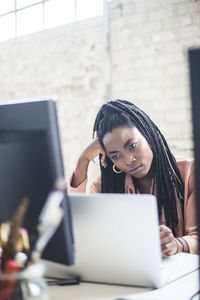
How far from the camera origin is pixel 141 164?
138cm

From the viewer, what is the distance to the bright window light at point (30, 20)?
355 centimetres

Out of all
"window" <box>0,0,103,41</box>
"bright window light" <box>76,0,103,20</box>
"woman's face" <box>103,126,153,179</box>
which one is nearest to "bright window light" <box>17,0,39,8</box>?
"window" <box>0,0,103,41</box>

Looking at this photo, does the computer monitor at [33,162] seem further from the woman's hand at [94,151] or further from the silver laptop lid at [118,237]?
the woman's hand at [94,151]

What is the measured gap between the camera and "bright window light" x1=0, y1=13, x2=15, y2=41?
3743 mm

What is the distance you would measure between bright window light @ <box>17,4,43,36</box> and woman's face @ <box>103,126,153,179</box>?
2456mm

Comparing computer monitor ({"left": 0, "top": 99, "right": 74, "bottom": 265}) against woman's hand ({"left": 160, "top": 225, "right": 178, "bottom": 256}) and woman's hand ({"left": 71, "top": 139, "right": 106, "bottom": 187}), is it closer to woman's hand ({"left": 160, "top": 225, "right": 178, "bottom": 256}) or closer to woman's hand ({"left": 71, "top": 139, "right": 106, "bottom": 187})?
woman's hand ({"left": 160, "top": 225, "right": 178, "bottom": 256})

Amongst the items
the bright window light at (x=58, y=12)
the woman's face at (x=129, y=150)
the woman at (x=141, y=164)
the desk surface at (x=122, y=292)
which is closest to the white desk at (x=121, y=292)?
the desk surface at (x=122, y=292)

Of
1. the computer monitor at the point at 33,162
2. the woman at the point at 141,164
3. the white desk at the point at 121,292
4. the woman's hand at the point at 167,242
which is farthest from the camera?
the woman at the point at 141,164

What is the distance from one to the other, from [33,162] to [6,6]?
11.5 feet

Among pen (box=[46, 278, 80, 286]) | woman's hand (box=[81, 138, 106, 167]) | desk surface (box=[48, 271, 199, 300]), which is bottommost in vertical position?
desk surface (box=[48, 271, 199, 300])

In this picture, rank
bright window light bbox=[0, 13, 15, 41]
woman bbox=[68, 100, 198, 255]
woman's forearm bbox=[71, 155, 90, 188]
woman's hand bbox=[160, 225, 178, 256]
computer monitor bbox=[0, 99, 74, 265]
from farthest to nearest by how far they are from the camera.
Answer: bright window light bbox=[0, 13, 15, 41] → woman's forearm bbox=[71, 155, 90, 188] → woman bbox=[68, 100, 198, 255] → woman's hand bbox=[160, 225, 178, 256] → computer monitor bbox=[0, 99, 74, 265]

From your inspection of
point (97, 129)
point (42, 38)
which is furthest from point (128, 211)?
point (42, 38)

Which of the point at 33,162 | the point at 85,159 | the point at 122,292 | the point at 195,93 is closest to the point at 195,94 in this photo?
the point at 195,93

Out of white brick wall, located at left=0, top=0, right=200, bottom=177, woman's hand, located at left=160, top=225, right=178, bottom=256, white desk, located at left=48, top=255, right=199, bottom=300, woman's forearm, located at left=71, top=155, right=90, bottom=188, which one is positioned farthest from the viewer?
white brick wall, located at left=0, top=0, right=200, bottom=177
